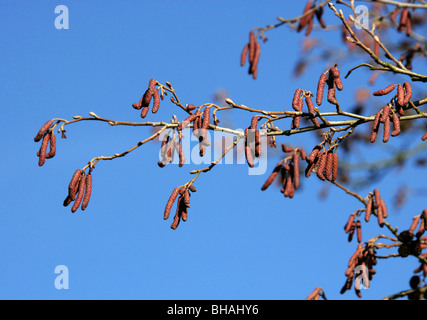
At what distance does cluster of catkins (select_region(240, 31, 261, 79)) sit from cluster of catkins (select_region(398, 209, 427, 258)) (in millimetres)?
1589

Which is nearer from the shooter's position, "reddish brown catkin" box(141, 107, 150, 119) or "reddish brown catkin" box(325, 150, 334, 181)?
"reddish brown catkin" box(325, 150, 334, 181)

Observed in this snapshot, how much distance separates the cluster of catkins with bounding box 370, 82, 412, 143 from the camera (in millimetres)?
3900

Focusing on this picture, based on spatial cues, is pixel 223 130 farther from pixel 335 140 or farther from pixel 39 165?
pixel 39 165

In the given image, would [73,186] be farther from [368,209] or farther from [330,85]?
[368,209]

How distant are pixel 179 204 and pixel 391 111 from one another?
148 cm

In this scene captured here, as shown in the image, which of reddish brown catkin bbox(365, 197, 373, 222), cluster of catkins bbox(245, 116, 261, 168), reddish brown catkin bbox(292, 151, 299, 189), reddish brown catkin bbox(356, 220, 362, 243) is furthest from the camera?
reddish brown catkin bbox(356, 220, 362, 243)

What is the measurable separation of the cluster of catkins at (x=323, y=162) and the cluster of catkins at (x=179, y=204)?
795mm

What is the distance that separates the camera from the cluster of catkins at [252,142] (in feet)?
12.5

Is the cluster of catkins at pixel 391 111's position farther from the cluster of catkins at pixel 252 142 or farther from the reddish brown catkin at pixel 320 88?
the cluster of catkins at pixel 252 142

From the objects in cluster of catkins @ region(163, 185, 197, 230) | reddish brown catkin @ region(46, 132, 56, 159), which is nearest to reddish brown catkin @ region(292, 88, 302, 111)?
cluster of catkins @ region(163, 185, 197, 230)

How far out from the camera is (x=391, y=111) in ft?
13.2

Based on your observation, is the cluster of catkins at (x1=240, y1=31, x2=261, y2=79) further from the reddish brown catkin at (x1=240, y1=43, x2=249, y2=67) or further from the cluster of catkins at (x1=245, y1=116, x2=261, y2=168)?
the cluster of catkins at (x1=245, y1=116, x2=261, y2=168)
